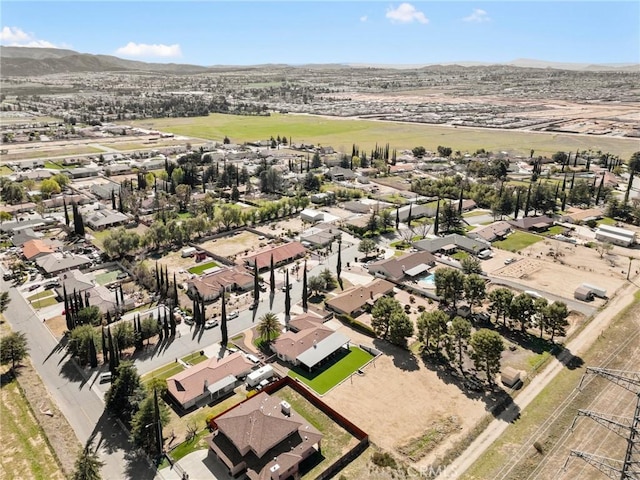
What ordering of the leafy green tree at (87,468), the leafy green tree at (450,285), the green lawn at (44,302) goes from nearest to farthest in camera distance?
the leafy green tree at (87,468)
the leafy green tree at (450,285)
the green lawn at (44,302)

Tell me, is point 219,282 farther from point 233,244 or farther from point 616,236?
point 616,236

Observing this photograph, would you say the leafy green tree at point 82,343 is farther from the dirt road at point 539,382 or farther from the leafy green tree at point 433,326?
the dirt road at point 539,382

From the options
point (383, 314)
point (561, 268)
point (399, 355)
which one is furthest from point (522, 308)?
point (561, 268)

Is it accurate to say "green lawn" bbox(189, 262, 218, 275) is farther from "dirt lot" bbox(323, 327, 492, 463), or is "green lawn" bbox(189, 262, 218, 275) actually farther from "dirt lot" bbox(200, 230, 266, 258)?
"dirt lot" bbox(323, 327, 492, 463)

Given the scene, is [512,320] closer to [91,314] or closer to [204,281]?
[204,281]

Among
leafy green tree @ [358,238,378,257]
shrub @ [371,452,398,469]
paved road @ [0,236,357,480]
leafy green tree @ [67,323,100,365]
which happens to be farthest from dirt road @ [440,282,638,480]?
leafy green tree @ [67,323,100,365]

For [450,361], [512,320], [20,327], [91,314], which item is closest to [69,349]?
[91,314]

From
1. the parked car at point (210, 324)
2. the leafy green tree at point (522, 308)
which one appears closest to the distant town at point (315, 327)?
the leafy green tree at point (522, 308)

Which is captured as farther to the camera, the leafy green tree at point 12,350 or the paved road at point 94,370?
the leafy green tree at point 12,350
